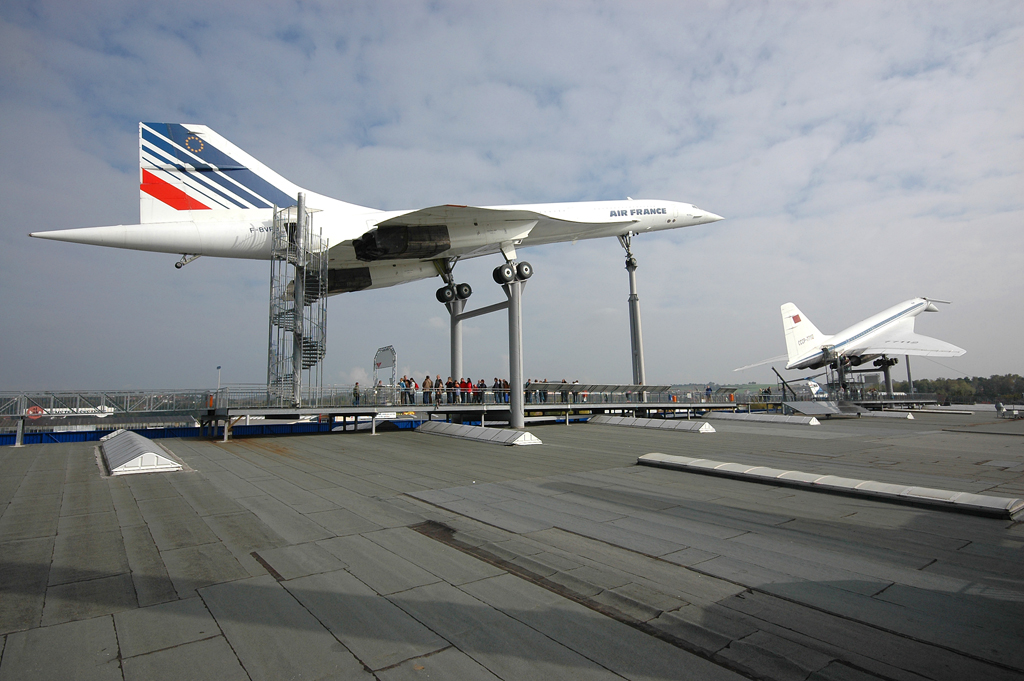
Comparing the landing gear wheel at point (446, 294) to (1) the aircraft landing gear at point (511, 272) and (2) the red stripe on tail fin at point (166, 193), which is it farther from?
→ (2) the red stripe on tail fin at point (166, 193)

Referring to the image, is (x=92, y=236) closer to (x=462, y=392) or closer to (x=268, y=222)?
(x=268, y=222)

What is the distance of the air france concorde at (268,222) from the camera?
17.6 metres

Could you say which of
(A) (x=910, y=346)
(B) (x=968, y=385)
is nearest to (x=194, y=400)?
(A) (x=910, y=346)

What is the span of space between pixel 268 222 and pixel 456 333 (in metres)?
9.59

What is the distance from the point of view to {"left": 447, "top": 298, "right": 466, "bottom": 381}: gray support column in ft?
80.9

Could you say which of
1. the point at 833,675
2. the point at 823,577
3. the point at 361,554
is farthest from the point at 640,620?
the point at 361,554

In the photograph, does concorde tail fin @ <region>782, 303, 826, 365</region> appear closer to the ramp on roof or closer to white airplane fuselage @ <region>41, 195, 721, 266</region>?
white airplane fuselage @ <region>41, 195, 721, 266</region>

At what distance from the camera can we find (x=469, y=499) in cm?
834

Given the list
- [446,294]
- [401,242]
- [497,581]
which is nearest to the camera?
[497,581]

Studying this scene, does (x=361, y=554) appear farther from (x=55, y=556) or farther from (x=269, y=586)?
(x=55, y=556)

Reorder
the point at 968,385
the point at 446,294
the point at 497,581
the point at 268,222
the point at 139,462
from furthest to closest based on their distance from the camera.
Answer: the point at 968,385
the point at 446,294
the point at 268,222
the point at 139,462
the point at 497,581

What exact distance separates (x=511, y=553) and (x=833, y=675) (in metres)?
3.18

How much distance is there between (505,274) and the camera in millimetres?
21656

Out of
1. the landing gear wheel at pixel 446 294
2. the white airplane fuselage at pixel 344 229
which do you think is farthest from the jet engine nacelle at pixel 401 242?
the landing gear wheel at pixel 446 294
